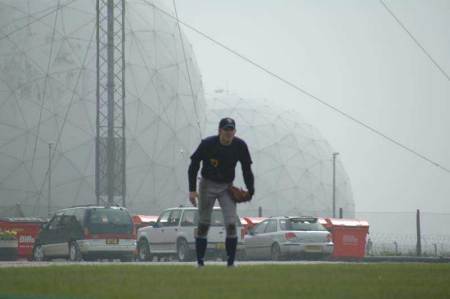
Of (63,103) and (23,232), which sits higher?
(63,103)

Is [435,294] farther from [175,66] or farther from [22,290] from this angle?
[175,66]

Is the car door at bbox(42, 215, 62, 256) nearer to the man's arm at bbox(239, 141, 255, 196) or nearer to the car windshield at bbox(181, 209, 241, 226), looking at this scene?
the car windshield at bbox(181, 209, 241, 226)

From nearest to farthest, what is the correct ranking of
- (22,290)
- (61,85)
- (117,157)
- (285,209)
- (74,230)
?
(22,290) → (74,230) → (117,157) → (61,85) → (285,209)

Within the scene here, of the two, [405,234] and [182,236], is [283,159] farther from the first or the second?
[182,236]

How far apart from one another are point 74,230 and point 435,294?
21.1 meters

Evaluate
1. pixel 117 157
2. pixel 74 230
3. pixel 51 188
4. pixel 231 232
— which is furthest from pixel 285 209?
pixel 231 232

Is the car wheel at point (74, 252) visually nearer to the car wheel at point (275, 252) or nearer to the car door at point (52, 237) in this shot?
the car door at point (52, 237)

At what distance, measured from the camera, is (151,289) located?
1189 centimetres

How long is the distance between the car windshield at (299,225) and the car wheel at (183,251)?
249 cm

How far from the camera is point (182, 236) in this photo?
3384 centimetres

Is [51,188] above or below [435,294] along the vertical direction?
above

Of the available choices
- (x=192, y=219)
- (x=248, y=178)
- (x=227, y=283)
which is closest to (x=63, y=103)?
(x=192, y=219)

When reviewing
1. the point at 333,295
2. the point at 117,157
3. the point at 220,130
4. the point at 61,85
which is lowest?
the point at 333,295

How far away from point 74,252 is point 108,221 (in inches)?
55.0
